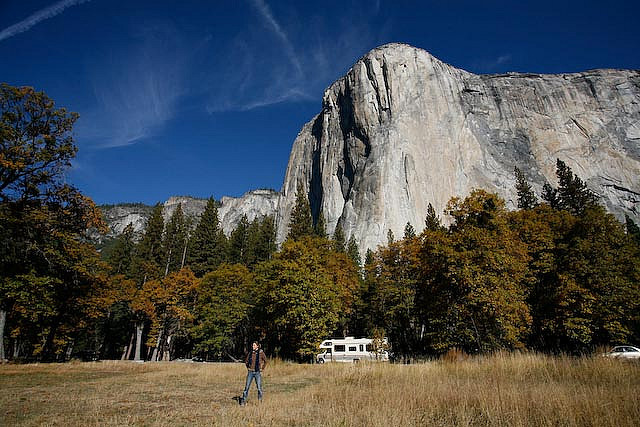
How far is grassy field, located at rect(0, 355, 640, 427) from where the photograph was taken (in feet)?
19.5

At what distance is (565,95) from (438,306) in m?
99.1

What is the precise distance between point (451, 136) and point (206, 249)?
210 ft

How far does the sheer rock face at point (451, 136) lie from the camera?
261 ft

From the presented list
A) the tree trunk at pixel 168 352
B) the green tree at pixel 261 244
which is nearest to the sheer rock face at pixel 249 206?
the green tree at pixel 261 244

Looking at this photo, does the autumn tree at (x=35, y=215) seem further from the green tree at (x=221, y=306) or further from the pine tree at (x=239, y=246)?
the pine tree at (x=239, y=246)

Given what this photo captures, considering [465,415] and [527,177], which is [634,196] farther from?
[465,415]

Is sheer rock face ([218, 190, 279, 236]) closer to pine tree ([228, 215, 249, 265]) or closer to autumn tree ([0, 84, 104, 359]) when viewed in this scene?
pine tree ([228, 215, 249, 265])

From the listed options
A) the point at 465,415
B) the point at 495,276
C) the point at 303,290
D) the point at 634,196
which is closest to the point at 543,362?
the point at 465,415

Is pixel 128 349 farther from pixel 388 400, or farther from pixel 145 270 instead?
pixel 388 400

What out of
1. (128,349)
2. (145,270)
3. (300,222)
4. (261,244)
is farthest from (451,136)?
(128,349)

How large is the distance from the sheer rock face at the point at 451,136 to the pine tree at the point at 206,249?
2996 cm

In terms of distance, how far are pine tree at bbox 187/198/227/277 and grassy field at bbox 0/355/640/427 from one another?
3680 centimetres

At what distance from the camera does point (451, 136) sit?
87.0 metres

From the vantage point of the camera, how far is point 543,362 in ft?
34.8
